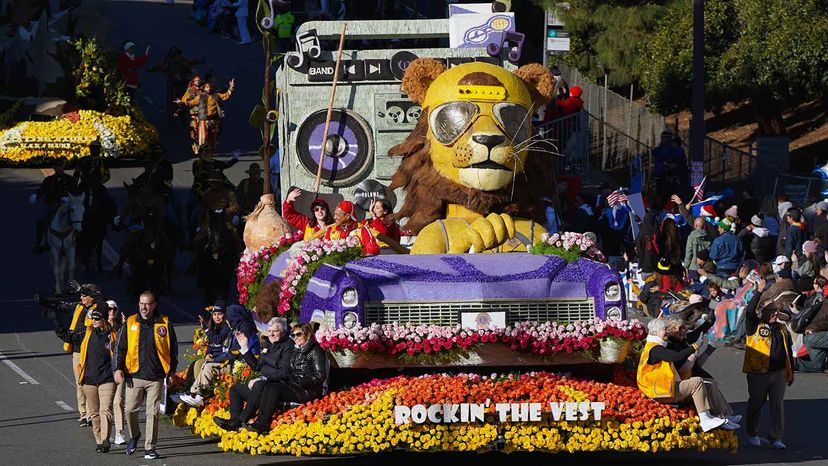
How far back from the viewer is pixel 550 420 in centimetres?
1441

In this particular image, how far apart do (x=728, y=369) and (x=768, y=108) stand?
1592 cm

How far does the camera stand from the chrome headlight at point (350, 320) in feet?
47.1

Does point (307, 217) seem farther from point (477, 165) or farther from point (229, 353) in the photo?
point (477, 165)

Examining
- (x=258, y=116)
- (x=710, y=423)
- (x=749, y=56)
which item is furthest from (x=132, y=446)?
(x=749, y=56)

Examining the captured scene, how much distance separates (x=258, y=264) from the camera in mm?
16656

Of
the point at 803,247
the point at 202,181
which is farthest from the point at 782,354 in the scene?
the point at 202,181

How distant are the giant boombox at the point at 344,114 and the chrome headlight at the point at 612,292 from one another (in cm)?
428

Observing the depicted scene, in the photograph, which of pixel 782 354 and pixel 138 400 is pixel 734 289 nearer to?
pixel 782 354

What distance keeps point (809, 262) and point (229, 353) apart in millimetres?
9889

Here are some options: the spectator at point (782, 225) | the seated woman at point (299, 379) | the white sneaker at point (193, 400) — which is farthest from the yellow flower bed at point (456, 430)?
the spectator at point (782, 225)

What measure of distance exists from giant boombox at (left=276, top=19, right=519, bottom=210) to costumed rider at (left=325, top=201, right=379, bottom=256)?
220 centimetres

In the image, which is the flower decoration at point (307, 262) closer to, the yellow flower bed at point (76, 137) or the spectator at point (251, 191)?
the spectator at point (251, 191)

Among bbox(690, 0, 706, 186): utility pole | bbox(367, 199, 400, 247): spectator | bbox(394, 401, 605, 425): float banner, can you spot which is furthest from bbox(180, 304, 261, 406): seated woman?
bbox(690, 0, 706, 186): utility pole

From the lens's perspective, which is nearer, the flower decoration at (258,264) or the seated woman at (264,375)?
the seated woman at (264,375)
